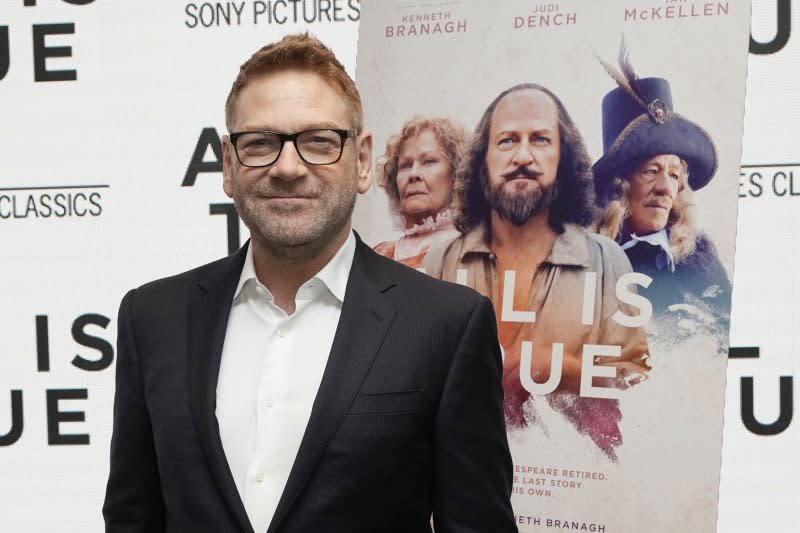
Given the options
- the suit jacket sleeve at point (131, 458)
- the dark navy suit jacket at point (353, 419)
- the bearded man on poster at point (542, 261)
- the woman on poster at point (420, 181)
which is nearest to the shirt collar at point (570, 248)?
the bearded man on poster at point (542, 261)

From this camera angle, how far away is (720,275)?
168cm

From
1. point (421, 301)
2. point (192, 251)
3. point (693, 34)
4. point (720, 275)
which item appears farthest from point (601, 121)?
point (192, 251)

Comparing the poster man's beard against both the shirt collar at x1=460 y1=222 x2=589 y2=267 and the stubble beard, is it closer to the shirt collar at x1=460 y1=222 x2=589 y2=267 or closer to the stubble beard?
the shirt collar at x1=460 y1=222 x2=589 y2=267

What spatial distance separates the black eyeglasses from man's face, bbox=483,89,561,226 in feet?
1.87

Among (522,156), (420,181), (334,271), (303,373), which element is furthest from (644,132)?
(303,373)

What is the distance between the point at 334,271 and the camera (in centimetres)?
132

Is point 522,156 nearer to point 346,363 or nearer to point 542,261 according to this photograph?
point 542,261

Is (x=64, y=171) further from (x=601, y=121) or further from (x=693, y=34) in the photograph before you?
(x=693, y=34)

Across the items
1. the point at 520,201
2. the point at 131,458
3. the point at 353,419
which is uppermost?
the point at 520,201

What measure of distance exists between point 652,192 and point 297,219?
2.61ft

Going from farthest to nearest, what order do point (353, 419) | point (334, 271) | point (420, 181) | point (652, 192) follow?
point (420, 181) < point (652, 192) < point (334, 271) < point (353, 419)

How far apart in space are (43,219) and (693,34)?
1970 mm

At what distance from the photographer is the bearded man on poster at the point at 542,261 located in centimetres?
171

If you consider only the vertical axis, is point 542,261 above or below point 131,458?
above
